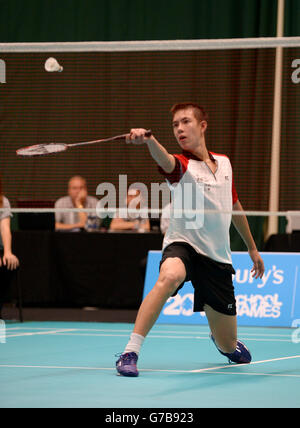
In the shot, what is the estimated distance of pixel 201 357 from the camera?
262 inches

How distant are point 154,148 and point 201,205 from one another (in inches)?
35.5

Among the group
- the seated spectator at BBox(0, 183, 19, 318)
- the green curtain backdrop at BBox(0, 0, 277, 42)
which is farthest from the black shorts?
the green curtain backdrop at BBox(0, 0, 277, 42)

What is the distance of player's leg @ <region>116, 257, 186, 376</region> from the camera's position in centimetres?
539

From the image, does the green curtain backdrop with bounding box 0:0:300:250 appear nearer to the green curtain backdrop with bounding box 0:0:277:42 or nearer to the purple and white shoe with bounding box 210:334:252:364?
the green curtain backdrop with bounding box 0:0:277:42

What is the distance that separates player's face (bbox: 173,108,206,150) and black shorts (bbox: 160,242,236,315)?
2.37 feet

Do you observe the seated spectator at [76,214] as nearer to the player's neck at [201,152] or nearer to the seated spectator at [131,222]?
the seated spectator at [131,222]

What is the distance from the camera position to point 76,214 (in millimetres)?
11625

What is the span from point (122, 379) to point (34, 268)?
5.78 meters

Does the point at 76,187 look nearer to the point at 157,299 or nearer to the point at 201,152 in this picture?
the point at 201,152

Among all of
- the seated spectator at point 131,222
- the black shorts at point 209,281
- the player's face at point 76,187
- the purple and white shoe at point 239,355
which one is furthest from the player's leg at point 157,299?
the player's face at point 76,187

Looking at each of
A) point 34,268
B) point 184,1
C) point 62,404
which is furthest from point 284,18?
point 62,404

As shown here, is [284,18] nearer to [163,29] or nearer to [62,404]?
[163,29]

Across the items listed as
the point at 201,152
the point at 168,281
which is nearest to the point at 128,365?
the point at 168,281

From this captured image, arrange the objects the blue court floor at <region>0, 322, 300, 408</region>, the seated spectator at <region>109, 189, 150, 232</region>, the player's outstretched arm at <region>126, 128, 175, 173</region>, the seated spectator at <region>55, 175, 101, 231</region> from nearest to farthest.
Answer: the blue court floor at <region>0, 322, 300, 408</region> → the player's outstretched arm at <region>126, 128, 175, 173</region> → the seated spectator at <region>109, 189, 150, 232</region> → the seated spectator at <region>55, 175, 101, 231</region>
